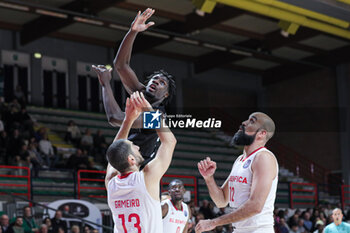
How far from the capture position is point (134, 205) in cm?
478

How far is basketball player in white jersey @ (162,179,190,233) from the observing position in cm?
1102

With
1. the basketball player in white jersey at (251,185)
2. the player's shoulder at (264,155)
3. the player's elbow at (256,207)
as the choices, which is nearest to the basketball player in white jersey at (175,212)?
the basketball player in white jersey at (251,185)

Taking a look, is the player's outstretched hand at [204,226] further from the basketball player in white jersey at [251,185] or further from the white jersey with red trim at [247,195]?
the white jersey with red trim at [247,195]

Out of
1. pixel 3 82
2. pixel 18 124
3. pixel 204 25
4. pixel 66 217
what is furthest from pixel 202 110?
pixel 66 217

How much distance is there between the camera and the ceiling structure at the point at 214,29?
19375mm

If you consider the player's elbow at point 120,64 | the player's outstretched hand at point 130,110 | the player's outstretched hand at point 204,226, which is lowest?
the player's outstretched hand at point 204,226

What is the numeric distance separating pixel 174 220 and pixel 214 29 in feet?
44.6

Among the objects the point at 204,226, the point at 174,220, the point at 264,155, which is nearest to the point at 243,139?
the point at 264,155

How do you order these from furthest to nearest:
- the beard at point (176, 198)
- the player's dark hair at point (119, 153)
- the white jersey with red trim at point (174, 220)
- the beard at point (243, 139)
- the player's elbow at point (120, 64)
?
the beard at point (176, 198), the white jersey with red trim at point (174, 220), the player's elbow at point (120, 64), the beard at point (243, 139), the player's dark hair at point (119, 153)

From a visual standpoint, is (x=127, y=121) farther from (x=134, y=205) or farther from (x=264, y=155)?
(x=264, y=155)

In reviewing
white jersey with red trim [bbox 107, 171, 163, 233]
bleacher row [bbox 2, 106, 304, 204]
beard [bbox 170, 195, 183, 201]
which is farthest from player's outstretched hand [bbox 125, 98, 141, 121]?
bleacher row [bbox 2, 106, 304, 204]

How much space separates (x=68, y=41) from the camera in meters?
24.6

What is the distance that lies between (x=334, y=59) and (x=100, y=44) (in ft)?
32.7

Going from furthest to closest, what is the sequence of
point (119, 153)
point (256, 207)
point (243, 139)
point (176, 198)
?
point (176, 198) < point (243, 139) < point (256, 207) < point (119, 153)
